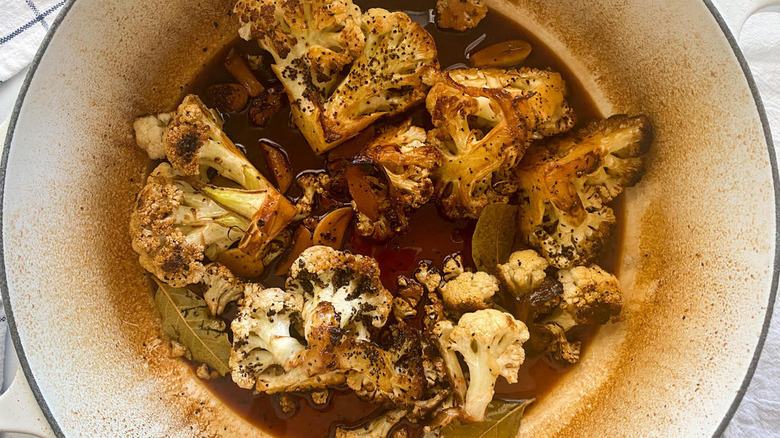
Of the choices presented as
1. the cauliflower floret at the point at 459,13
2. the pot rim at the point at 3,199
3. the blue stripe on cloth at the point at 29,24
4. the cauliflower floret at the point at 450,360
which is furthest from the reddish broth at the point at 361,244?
the blue stripe on cloth at the point at 29,24

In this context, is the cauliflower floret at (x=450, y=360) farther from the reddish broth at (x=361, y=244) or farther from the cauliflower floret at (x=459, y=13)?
the cauliflower floret at (x=459, y=13)

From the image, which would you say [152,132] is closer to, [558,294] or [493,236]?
[493,236]

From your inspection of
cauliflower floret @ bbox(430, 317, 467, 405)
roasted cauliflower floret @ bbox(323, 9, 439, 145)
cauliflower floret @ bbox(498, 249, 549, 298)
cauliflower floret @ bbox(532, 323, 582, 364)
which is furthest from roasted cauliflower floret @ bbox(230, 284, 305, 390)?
cauliflower floret @ bbox(532, 323, 582, 364)

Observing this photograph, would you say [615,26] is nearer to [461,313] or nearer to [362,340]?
[461,313]

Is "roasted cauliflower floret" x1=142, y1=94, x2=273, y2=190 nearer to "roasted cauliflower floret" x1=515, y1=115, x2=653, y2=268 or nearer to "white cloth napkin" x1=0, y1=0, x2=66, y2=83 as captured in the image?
"white cloth napkin" x1=0, y1=0, x2=66, y2=83

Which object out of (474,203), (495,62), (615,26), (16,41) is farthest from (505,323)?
(16,41)

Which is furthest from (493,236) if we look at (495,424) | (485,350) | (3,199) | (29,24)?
(29,24)

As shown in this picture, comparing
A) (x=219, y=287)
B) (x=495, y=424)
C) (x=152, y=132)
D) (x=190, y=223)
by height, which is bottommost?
(x=495, y=424)
